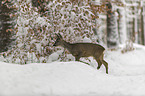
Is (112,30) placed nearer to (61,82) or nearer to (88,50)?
(88,50)

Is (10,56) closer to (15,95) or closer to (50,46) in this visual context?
(50,46)

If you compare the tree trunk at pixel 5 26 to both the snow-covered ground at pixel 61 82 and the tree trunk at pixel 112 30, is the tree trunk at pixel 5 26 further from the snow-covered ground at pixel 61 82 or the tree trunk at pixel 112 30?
the tree trunk at pixel 112 30

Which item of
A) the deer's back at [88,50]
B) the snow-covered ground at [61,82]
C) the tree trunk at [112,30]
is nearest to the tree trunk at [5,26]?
the deer's back at [88,50]

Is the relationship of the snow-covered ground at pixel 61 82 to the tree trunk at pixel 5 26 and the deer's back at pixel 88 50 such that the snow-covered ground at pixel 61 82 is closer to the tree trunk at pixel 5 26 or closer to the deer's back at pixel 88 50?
the deer's back at pixel 88 50

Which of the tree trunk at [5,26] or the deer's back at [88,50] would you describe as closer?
the deer's back at [88,50]

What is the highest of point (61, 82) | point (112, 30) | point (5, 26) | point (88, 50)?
point (5, 26)

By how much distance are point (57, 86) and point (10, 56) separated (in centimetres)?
514

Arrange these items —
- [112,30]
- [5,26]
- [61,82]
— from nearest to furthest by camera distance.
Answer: [61,82], [5,26], [112,30]

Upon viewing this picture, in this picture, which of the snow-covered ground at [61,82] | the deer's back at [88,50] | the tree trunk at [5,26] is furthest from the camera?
the tree trunk at [5,26]

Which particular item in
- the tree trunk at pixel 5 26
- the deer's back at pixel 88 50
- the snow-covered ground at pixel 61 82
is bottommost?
the snow-covered ground at pixel 61 82

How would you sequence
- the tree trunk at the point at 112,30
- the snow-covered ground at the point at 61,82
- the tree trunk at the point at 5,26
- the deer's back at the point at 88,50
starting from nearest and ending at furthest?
the snow-covered ground at the point at 61,82 → the deer's back at the point at 88,50 → the tree trunk at the point at 5,26 → the tree trunk at the point at 112,30

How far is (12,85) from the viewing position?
4.91 m

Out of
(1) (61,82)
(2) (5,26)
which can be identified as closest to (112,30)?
(2) (5,26)

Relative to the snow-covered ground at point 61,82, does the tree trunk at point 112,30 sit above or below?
above
